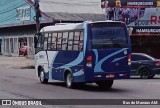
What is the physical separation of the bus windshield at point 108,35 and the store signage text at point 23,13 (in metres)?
36.1

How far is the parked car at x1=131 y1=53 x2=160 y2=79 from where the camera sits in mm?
27219

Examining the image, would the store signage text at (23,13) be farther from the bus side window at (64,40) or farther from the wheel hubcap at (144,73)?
the bus side window at (64,40)

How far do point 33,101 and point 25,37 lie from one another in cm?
4371

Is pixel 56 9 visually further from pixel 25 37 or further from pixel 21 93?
pixel 21 93

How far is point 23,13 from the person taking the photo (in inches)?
2210

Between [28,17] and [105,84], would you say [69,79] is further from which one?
[28,17]

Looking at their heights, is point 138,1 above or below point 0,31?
above

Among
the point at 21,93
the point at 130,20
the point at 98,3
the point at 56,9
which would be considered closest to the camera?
the point at 21,93

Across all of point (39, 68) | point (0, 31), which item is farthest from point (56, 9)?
point (39, 68)

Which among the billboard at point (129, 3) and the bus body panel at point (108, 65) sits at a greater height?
the billboard at point (129, 3)

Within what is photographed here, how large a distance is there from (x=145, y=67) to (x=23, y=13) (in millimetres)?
31261

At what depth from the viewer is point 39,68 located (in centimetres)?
2323

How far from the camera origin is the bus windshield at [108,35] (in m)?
18.7

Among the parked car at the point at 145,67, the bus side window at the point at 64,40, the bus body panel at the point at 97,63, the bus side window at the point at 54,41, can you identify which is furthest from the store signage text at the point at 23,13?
the bus body panel at the point at 97,63
